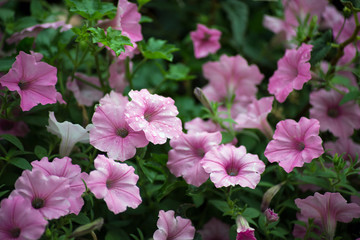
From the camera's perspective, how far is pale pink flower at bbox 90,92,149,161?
842 mm

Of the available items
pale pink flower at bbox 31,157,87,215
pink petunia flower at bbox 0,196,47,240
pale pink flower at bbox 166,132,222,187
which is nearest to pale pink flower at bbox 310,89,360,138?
pale pink flower at bbox 166,132,222,187

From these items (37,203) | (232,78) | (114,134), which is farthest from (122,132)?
(232,78)

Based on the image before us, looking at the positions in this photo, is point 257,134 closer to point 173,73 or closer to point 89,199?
point 173,73

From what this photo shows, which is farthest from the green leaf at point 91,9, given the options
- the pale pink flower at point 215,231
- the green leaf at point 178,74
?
the pale pink flower at point 215,231

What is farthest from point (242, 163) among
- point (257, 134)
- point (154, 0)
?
point (154, 0)

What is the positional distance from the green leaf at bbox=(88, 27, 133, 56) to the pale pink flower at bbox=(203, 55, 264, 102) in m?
0.41

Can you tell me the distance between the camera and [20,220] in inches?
28.2

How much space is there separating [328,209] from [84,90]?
75 centimetres

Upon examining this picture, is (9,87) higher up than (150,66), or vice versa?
(9,87)

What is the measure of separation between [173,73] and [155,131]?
443 millimetres

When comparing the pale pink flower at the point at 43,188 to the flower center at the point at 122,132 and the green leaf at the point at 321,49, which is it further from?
the green leaf at the point at 321,49

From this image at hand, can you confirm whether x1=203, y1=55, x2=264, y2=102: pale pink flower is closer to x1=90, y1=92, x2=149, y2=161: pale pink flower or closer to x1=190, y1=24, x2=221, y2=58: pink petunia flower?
x1=190, y1=24, x2=221, y2=58: pink petunia flower

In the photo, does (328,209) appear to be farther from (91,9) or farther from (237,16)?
(237,16)

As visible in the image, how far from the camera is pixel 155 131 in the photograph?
2.79ft
